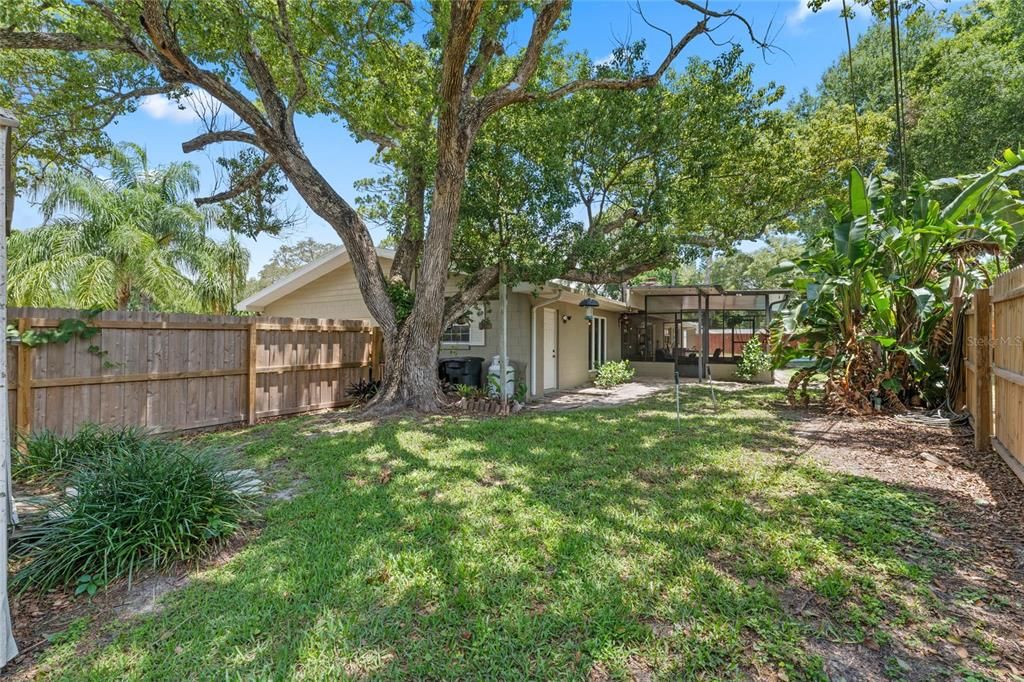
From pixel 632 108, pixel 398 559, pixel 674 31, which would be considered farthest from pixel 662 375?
pixel 398 559

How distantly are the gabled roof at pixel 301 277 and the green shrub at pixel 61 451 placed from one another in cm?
650

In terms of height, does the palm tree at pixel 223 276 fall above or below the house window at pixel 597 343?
above

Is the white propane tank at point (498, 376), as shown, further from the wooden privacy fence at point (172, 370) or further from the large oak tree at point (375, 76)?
the wooden privacy fence at point (172, 370)

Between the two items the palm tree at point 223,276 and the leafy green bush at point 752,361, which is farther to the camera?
the palm tree at point 223,276

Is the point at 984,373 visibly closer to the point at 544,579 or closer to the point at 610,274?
the point at 544,579

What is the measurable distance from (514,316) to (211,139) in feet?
22.7

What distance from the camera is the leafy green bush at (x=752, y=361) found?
530 inches

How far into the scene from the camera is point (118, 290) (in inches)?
533

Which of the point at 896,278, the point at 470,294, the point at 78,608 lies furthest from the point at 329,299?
the point at 896,278

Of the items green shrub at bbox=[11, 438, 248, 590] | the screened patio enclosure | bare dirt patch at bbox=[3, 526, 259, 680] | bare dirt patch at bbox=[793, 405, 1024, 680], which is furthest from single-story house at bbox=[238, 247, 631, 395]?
bare dirt patch at bbox=[3, 526, 259, 680]

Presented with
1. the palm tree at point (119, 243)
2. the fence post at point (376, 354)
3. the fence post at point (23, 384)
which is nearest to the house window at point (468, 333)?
the fence post at point (376, 354)

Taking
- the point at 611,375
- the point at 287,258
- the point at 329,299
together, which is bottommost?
the point at 611,375

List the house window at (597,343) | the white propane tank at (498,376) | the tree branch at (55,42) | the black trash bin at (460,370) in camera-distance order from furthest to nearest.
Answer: the house window at (597,343)
the black trash bin at (460,370)
the white propane tank at (498,376)
the tree branch at (55,42)

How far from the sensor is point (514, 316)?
35.3 feet
